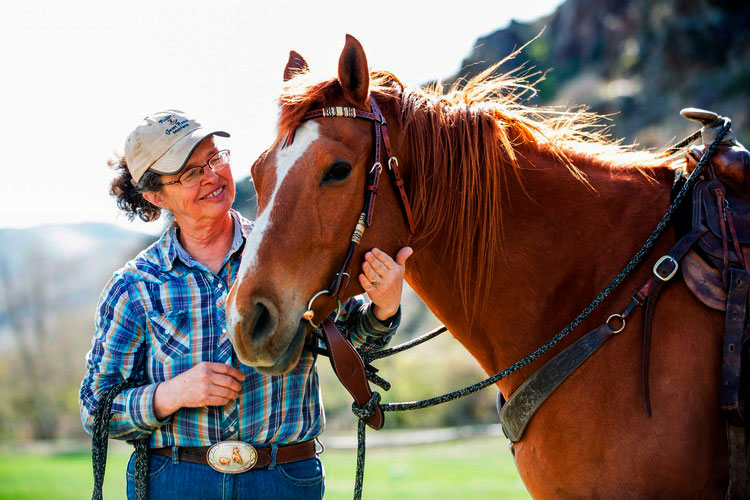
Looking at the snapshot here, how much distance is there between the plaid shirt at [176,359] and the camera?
8.63ft

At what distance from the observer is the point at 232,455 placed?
8.45ft

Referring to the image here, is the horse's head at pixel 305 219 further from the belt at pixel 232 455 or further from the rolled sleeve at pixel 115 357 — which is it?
the rolled sleeve at pixel 115 357

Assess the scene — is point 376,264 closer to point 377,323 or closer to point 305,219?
point 305,219

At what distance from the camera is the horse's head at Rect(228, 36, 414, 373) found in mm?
2270

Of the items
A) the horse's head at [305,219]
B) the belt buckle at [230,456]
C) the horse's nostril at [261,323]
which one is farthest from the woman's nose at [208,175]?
the belt buckle at [230,456]

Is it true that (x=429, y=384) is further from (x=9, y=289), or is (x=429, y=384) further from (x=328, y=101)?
(x=9, y=289)

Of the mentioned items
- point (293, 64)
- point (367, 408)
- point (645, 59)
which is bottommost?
point (367, 408)

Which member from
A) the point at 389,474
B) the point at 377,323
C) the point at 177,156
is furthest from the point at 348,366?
the point at 389,474

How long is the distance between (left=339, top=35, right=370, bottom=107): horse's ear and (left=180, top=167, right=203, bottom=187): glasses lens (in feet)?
2.44

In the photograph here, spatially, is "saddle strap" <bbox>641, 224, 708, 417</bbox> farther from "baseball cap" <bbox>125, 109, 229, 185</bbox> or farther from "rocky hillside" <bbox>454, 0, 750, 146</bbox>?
"baseball cap" <bbox>125, 109, 229, 185</bbox>

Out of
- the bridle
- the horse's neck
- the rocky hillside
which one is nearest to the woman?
the bridle

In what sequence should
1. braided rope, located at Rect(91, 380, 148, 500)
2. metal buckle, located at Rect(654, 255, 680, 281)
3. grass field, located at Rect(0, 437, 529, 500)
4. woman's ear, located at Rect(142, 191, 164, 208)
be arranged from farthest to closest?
1. grass field, located at Rect(0, 437, 529, 500)
2. woman's ear, located at Rect(142, 191, 164, 208)
3. braided rope, located at Rect(91, 380, 148, 500)
4. metal buckle, located at Rect(654, 255, 680, 281)

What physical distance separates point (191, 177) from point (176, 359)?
0.76 metres

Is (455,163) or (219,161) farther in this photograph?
(219,161)
